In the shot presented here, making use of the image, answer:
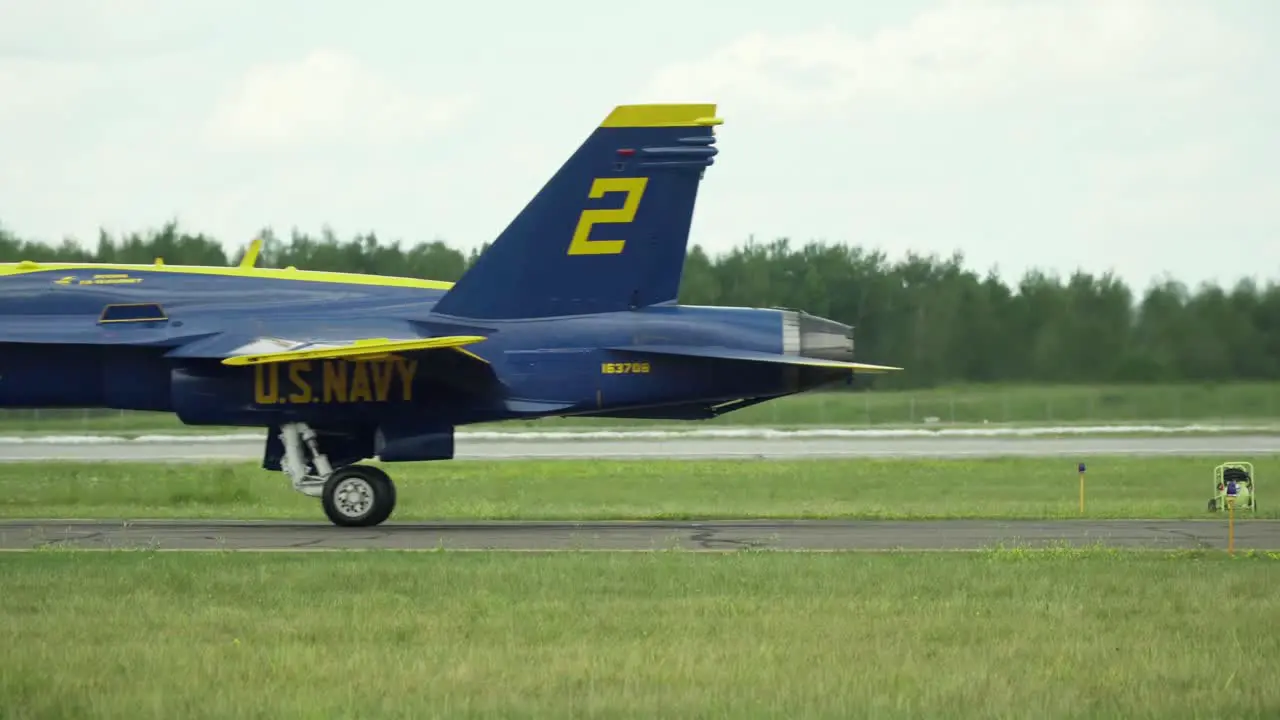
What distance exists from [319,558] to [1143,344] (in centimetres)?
2991

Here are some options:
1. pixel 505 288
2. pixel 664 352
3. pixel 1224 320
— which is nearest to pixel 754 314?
pixel 664 352

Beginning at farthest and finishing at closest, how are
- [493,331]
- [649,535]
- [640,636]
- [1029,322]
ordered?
[1029,322] → [493,331] → [649,535] → [640,636]

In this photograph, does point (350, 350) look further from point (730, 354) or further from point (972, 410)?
point (972, 410)

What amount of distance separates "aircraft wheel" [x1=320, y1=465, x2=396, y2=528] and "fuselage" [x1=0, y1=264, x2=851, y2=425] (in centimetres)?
81

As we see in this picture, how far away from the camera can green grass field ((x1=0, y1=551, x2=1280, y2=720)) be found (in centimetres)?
870

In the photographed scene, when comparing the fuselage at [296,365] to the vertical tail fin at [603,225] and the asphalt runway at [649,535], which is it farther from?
the asphalt runway at [649,535]

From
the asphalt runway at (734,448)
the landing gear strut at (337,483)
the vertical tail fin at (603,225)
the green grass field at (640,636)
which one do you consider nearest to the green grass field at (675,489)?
the landing gear strut at (337,483)

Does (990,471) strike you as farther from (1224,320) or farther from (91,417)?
(91,417)

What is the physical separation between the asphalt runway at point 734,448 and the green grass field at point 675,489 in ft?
8.77

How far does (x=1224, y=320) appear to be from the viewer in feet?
134

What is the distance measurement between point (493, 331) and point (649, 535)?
3412 millimetres

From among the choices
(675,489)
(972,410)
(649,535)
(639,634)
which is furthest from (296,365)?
(972,410)

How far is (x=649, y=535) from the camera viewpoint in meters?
18.2

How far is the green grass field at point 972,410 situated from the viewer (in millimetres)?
40625
